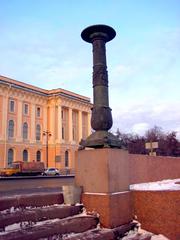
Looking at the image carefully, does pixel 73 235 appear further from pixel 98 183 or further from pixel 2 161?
pixel 2 161

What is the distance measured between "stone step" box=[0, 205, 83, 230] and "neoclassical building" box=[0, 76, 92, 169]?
47.5 m

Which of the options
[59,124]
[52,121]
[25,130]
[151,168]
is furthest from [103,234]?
[52,121]

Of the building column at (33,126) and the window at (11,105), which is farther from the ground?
the window at (11,105)

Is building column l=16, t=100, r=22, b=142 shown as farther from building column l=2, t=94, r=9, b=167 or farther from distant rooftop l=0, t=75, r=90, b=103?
distant rooftop l=0, t=75, r=90, b=103

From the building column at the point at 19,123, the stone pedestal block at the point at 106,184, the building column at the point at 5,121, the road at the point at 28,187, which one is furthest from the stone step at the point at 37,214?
the building column at the point at 19,123

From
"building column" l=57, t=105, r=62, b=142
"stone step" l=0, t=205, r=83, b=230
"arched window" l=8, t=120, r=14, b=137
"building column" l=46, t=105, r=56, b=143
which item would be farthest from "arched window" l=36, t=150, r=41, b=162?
"stone step" l=0, t=205, r=83, b=230

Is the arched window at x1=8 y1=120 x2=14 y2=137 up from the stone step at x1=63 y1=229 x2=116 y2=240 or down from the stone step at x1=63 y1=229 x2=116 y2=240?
up

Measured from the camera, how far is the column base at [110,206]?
5.55 metres

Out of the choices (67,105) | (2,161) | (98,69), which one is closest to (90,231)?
(98,69)

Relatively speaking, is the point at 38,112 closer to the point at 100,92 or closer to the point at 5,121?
the point at 5,121

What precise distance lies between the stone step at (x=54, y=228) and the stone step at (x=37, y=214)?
4.9 inches

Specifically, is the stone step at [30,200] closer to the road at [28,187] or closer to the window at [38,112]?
the road at [28,187]

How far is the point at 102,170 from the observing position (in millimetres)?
5867

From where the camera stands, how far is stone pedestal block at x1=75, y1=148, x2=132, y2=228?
5.64m
